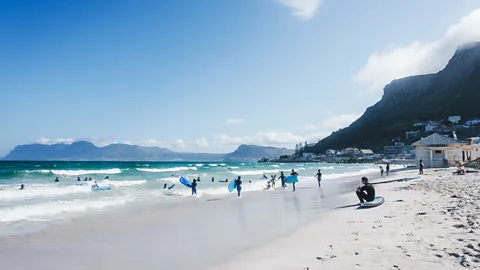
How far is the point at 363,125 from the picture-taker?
183000 millimetres

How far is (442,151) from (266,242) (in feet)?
140

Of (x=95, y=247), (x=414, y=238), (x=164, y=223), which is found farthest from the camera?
(x=164, y=223)

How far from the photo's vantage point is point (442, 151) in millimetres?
42656

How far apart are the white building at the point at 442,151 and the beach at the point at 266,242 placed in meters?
34.5

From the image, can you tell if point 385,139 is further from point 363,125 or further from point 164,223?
point 164,223

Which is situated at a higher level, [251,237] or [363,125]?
[363,125]

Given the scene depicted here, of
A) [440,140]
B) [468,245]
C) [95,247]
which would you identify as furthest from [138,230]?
[440,140]

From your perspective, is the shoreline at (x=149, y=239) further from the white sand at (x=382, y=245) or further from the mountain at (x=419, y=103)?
the mountain at (x=419, y=103)

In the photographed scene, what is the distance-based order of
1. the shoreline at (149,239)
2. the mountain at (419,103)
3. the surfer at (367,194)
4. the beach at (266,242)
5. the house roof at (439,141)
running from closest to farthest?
the beach at (266,242) < the shoreline at (149,239) < the surfer at (367,194) < the house roof at (439,141) < the mountain at (419,103)

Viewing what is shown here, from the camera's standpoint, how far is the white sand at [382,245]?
5.54 metres

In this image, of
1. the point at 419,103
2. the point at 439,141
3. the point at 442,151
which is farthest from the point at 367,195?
the point at 419,103

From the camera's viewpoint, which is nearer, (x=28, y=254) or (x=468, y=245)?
(x=468, y=245)

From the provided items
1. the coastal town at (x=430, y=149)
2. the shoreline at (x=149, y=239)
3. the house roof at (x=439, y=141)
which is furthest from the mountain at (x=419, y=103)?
the shoreline at (x=149, y=239)

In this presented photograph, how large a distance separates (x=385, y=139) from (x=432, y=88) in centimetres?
3236
